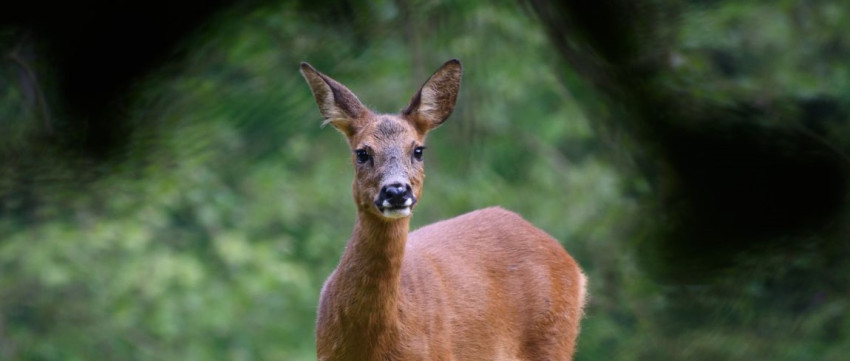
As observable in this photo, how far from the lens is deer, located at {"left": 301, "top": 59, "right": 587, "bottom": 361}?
15.2ft

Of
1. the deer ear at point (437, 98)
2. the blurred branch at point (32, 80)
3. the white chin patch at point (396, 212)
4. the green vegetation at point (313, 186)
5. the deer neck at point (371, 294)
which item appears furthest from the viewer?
the blurred branch at point (32, 80)

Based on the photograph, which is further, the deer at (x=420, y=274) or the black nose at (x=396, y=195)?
the deer at (x=420, y=274)

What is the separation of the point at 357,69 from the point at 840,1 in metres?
A: 2.19

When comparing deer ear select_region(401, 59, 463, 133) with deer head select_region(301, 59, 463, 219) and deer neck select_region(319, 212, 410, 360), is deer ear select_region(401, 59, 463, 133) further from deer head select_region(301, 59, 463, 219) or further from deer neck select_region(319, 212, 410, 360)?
deer neck select_region(319, 212, 410, 360)

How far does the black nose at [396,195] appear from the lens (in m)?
4.41

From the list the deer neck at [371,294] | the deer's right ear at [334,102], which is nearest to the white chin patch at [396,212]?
the deer neck at [371,294]

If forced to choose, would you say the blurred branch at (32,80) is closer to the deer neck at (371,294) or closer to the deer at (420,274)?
the deer at (420,274)

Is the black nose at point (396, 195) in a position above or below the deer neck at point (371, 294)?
above

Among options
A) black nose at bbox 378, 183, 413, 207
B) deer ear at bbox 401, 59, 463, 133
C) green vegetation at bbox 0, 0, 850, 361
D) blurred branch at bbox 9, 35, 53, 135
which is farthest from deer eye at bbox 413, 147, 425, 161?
blurred branch at bbox 9, 35, 53, 135

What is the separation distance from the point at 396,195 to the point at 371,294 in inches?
16.4

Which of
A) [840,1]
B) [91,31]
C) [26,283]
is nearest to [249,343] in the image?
[26,283]

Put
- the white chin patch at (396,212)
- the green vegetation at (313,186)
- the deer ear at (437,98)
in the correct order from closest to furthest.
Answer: the white chin patch at (396,212)
the deer ear at (437,98)
the green vegetation at (313,186)

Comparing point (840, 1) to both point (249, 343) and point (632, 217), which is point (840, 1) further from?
point (249, 343)

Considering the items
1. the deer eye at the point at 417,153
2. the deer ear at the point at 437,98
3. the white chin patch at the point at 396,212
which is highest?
the deer ear at the point at 437,98
